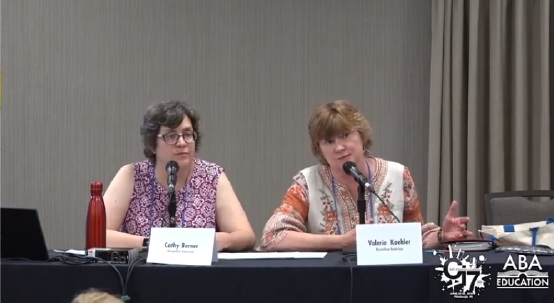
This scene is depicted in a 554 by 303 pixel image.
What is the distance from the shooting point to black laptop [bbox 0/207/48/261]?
77.3 inches

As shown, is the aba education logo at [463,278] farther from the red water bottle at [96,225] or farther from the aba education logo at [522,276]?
the red water bottle at [96,225]

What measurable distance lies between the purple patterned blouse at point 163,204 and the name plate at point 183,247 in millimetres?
667

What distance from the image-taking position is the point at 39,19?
4090mm

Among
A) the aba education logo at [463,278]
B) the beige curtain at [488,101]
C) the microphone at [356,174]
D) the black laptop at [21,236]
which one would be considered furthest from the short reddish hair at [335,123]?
the beige curtain at [488,101]

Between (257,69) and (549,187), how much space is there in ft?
5.56

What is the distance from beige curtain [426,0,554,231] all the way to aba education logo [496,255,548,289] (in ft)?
6.41

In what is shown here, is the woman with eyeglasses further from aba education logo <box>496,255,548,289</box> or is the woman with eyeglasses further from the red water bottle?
aba education logo <box>496,255,548,289</box>

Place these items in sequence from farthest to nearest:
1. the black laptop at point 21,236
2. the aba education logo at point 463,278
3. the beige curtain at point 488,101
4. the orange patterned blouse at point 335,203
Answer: the beige curtain at point 488,101 < the orange patterned blouse at point 335,203 < the black laptop at point 21,236 < the aba education logo at point 463,278

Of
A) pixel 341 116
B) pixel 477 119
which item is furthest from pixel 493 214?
pixel 477 119

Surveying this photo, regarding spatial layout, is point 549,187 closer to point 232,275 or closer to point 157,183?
point 157,183

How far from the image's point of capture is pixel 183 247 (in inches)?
76.8

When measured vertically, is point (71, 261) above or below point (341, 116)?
below

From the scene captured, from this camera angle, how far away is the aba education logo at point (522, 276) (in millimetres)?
1851

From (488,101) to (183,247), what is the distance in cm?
241
